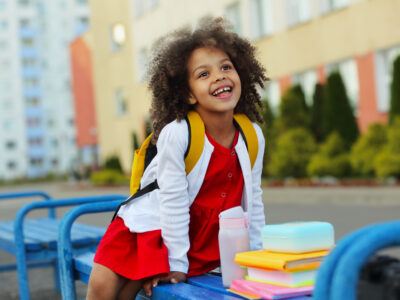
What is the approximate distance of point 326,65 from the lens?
70.9 ft

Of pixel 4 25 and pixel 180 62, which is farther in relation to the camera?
pixel 4 25

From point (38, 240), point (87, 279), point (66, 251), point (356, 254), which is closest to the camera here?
point (356, 254)

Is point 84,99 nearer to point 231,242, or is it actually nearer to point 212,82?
point 212,82

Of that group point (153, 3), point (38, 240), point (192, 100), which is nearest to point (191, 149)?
point (192, 100)

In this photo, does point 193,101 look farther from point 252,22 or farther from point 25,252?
point 252,22

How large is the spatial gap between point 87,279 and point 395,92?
14.3 meters

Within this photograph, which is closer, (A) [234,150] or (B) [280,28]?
(A) [234,150]

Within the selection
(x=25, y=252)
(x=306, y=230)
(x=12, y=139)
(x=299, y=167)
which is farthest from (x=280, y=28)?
(x=12, y=139)

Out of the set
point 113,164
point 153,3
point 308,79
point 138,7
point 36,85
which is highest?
point 138,7

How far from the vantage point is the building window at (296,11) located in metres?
22.8

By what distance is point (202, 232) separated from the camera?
10.2ft

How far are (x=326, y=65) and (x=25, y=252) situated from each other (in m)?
18.0

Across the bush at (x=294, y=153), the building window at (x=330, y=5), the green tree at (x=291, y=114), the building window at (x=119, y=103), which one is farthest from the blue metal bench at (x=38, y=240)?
the building window at (x=119, y=103)

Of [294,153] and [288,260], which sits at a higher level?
[288,260]
